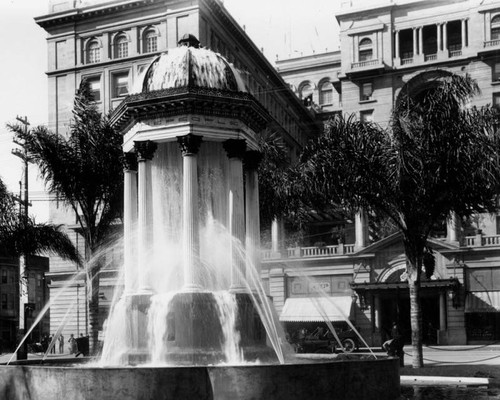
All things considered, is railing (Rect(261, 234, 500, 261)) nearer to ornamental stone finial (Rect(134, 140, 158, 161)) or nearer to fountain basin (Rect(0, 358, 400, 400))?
ornamental stone finial (Rect(134, 140, 158, 161))

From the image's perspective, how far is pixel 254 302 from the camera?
65.0 ft

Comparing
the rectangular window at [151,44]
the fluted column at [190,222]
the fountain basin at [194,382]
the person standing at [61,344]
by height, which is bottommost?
the person standing at [61,344]

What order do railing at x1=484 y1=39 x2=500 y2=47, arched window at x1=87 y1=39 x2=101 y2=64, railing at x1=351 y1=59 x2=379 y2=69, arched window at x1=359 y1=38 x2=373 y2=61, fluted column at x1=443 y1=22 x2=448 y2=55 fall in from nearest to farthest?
arched window at x1=87 y1=39 x2=101 y2=64 → railing at x1=484 y1=39 x2=500 y2=47 → fluted column at x1=443 y1=22 x2=448 y2=55 → railing at x1=351 y1=59 x2=379 y2=69 → arched window at x1=359 y1=38 x2=373 y2=61

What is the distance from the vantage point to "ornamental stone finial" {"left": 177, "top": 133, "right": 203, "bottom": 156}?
19719 millimetres

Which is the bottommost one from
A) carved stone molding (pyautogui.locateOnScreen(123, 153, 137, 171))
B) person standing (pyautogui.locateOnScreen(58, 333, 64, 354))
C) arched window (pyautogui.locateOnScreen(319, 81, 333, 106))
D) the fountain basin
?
person standing (pyautogui.locateOnScreen(58, 333, 64, 354))

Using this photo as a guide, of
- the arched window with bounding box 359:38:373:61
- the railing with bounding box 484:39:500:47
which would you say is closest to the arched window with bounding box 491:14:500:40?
the railing with bounding box 484:39:500:47

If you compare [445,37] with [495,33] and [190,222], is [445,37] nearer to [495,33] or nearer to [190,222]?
[495,33]

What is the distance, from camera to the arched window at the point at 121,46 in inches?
2549

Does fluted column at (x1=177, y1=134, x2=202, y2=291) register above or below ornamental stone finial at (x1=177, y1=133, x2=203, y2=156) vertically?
below

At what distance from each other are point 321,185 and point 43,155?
35.1 feet

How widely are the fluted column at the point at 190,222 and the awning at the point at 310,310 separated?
111ft

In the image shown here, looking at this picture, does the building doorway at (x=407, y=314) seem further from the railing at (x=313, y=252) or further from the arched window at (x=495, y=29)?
the arched window at (x=495, y=29)

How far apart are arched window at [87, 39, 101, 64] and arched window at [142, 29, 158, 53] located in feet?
14.9

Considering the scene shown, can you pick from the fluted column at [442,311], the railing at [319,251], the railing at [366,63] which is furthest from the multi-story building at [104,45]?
the fluted column at [442,311]
